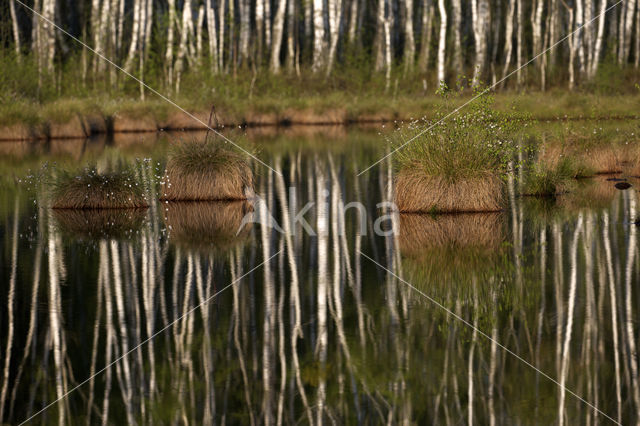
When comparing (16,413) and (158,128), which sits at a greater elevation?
(158,128)

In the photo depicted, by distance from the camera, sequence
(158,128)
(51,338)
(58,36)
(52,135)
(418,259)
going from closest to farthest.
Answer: (51,338), (418,259), (52,135), (158,128), (58,36)

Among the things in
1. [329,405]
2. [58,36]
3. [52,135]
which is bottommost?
[329,405]

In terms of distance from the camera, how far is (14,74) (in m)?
36.9

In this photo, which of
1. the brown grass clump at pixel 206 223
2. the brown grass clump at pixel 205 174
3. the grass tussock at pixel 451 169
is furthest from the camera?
the brown grass clump at pixel 205 174

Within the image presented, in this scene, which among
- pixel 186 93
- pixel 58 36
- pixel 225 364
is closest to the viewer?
pixel 225 364

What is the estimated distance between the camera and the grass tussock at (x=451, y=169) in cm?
1539

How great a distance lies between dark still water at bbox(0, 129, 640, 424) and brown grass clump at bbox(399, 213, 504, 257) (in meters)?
0.05

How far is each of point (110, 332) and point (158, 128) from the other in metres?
29.5

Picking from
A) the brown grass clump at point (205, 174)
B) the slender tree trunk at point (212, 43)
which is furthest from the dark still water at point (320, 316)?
the slender tree trunk at point (212, 43)

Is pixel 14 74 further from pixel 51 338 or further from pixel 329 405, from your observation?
pixel 329 405

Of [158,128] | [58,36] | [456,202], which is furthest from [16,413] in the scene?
[58,36]

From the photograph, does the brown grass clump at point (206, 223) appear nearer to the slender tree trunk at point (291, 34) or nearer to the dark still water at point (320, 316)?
the dark still water at point (320, 316)

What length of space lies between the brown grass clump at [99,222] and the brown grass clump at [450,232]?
12.2 feet

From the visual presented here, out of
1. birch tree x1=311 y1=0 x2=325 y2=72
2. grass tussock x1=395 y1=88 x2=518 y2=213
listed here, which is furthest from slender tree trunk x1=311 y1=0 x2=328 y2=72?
grass tussock x1=395 y1=88 x2=518 y2=213
